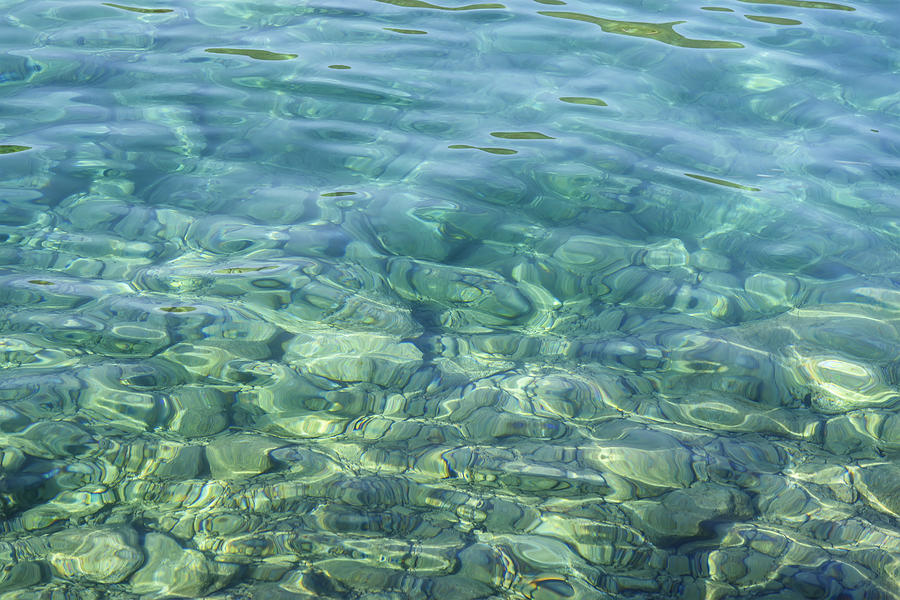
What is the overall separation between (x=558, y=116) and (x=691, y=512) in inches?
95.9

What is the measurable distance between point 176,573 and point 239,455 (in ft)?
1.34

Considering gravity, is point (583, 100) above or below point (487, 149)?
above

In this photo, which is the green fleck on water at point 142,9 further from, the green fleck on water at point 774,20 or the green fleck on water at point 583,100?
the green fleck on water at point 774,20

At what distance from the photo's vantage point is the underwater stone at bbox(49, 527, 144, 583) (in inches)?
66.9

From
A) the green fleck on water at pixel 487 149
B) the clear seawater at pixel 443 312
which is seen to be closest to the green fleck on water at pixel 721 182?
the clear seawater at pixel 443 312

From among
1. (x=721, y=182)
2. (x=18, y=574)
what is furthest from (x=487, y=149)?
(x=18, y=574)

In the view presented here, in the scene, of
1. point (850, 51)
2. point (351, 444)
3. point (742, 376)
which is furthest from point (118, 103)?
point (850, 51)

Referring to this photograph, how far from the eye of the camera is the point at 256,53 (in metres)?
4.39

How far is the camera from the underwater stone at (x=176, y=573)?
1671 mm

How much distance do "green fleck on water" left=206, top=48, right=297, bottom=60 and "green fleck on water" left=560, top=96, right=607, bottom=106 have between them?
1.52 metres

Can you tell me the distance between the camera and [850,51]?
471cm

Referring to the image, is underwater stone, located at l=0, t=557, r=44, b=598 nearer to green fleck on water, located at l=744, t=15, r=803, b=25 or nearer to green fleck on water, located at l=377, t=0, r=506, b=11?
green fleck on water, located at l=377, t=0, r=506, b=11

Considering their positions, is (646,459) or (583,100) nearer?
(646,459)

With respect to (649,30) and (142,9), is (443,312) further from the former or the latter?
(142,9)
